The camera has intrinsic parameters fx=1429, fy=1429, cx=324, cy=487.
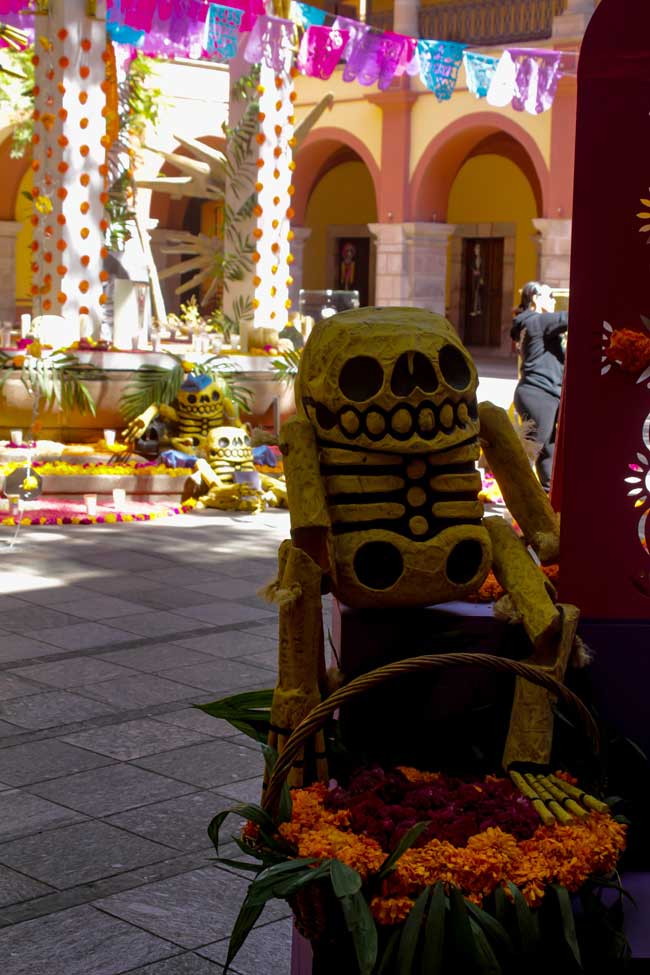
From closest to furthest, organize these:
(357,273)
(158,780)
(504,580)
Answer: (504,580) < (158,780) < (357,273)

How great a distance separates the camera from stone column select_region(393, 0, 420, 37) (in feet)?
88.5

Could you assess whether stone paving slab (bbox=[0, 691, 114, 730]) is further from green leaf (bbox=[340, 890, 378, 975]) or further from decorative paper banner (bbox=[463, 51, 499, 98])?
decorative paper banner (bbox=[463, 51, 499, 98])

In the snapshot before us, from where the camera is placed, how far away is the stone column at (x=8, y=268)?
27.6m

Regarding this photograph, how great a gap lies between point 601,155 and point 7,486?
6.37 meters

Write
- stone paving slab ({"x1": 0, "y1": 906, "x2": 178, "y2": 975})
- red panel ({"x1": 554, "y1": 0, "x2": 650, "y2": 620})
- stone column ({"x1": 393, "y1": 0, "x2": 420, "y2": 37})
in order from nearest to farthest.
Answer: red panel ({"x1": 554, "y1": 0, "x2": 650, "y2": 620})
stone paving slab ({"x1": 0, "y1": 906, "x2": 178, "y2": 975})
stone column ({"x1": 393, "y1": 0, "x2": 420, "y2": 37})

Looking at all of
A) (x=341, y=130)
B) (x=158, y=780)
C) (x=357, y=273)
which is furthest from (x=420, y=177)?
(x=158, y=780)

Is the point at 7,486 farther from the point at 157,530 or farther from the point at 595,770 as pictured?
the point at 595,770

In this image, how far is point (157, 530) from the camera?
970 centimetres

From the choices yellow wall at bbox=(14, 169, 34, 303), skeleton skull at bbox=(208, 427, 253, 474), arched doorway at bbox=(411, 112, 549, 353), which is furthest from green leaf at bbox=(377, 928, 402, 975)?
yellow wall at bbox=(14, 169, 34, 303)

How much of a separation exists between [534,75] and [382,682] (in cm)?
1381

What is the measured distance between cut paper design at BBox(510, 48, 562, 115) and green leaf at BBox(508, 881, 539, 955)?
13913mm

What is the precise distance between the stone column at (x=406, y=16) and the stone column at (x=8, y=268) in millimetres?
8245

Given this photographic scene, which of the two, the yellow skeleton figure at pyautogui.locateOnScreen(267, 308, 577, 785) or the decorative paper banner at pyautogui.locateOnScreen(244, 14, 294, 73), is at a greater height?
the decorative paper banner at pyautogui.locateOnScreen(244, 14, 294, 73)

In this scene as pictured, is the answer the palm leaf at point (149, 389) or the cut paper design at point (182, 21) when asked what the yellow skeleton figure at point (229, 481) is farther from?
the cut paper design at point (182, 21)
